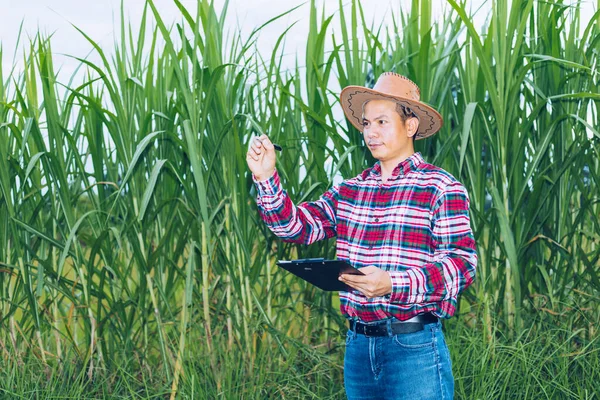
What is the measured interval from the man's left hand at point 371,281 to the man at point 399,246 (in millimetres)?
25

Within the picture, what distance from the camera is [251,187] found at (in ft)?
8.40

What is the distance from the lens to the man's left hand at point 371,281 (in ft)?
4.96

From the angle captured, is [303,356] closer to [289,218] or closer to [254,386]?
[254,386]

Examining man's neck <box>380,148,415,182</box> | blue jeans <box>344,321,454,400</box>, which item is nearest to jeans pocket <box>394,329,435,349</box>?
blue jeans <box>344,321,454,400</box>

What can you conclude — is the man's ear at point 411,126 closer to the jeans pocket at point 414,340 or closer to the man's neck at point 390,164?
the man's neck at point 390,164

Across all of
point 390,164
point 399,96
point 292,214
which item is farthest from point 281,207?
point 399,96

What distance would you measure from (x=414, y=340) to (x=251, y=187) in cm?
104

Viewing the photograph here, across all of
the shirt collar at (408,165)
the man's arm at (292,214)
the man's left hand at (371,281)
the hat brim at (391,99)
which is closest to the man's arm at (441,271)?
the man's left hand at (371,281)

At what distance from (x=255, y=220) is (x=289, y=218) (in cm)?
69

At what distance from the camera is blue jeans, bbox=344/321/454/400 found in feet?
5.49

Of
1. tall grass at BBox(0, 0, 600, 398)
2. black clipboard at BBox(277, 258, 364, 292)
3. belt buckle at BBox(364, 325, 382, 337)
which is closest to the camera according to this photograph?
black clipboard at BBox(277, 258, 364, 292)

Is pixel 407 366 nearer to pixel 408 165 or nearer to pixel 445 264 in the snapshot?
pixel 445 264

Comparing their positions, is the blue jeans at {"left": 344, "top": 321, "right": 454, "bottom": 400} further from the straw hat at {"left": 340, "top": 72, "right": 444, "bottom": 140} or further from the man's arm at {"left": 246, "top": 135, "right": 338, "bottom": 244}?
the straw hat at {"left": 340, "top": 72, "right": 444, "bottom": 140}

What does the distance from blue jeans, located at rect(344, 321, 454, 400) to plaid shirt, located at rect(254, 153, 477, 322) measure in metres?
0.06
